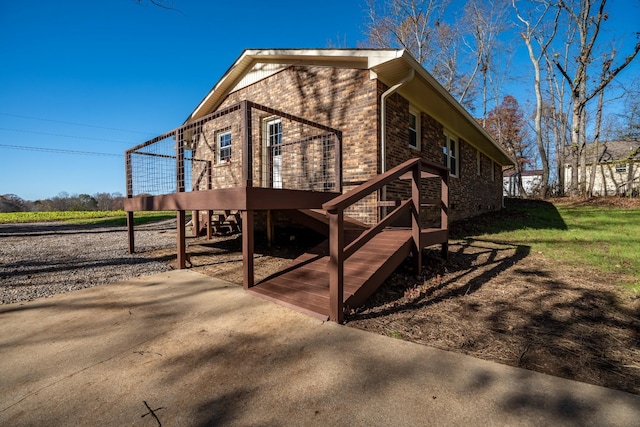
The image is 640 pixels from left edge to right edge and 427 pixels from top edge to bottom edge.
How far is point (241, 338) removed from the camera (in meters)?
2.66

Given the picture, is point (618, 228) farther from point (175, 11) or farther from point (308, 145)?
point (175, 11)

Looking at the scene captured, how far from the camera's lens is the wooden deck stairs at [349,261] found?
2.94m

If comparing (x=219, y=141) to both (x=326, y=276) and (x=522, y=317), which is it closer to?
(x=326, y=276)

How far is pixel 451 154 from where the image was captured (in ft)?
34.9

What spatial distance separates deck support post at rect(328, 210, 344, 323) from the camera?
2.89 m

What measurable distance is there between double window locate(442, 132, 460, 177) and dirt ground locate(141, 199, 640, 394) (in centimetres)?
532

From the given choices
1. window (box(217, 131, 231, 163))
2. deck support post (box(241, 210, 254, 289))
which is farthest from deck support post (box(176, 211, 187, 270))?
window (box(217, 131, 231, 163))

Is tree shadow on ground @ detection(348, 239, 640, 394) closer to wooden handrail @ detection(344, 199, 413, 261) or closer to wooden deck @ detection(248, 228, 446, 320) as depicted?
wooden deck @ detection(248, 228, 446, 320)

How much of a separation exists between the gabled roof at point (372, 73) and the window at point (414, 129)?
270 millimetres

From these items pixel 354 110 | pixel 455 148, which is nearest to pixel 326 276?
pixel 354 110

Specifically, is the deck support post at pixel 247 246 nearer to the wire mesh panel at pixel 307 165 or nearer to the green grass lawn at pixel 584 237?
the wire mesh panel at pixel 307 165

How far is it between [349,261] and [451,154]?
847 cm

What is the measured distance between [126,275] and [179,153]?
2.35 m

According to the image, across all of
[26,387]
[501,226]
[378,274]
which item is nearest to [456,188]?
[501,226]
